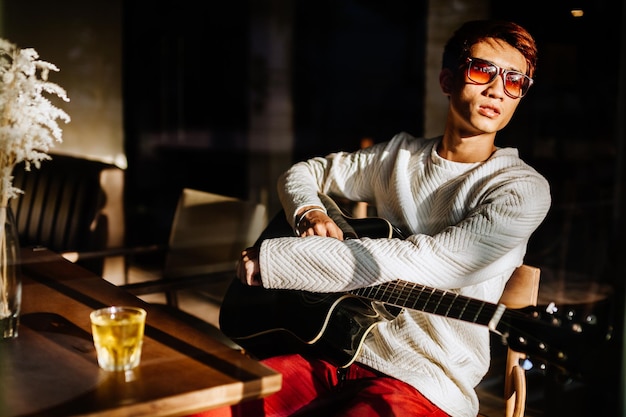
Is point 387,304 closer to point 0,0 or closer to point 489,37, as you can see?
point 489,37

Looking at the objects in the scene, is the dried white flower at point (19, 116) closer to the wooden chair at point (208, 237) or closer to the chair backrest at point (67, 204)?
the wooden chair at point (208, 237)

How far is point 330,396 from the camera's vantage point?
5.56 feet

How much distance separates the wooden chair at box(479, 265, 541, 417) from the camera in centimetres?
159

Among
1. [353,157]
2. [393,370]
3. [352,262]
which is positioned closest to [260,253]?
[352,262]

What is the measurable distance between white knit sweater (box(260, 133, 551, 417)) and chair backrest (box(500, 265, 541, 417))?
2 centimetres

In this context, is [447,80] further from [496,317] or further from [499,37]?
[496,317]

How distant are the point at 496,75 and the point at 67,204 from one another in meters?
2.14

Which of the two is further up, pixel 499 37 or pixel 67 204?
pixel 499 37

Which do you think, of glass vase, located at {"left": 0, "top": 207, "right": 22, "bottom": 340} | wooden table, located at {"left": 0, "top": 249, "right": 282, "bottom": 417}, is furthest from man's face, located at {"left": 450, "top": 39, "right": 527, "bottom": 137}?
glass vase, located at {"left": 0, "top": 207, "right": 22, "bottom": 340}

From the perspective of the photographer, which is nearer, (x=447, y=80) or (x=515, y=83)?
(x=515, y=83)

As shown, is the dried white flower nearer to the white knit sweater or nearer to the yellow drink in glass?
the yellow drink in glass

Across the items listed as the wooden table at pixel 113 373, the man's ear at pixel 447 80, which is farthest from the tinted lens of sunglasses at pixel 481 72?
the wooden table at pixel 113 373

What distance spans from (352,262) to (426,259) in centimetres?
17

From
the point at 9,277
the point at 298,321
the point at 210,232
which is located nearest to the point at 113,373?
the point at 9,277
